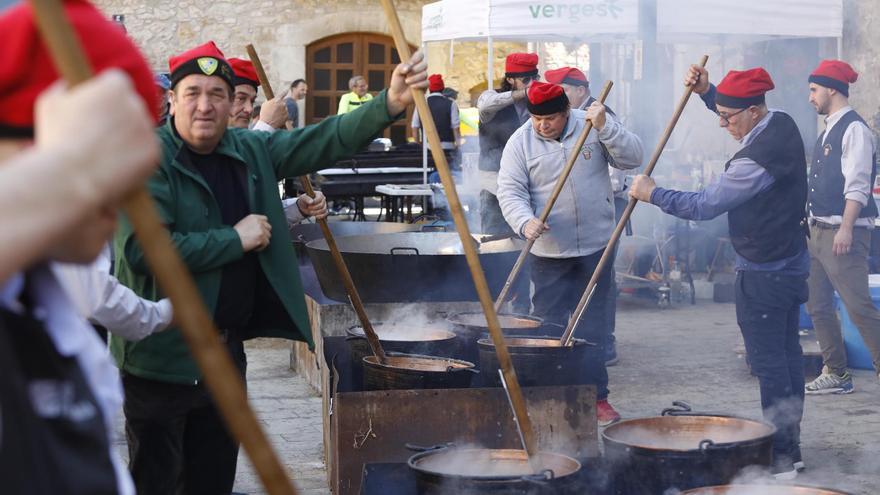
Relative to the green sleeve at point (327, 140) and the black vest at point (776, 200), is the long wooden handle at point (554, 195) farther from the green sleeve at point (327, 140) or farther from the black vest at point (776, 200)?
the green sleeve at point (327, 140)

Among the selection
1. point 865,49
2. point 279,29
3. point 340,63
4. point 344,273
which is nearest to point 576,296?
point 344,273

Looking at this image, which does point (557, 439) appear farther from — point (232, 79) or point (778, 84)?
point (778, 84)

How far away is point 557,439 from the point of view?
16.7 ft

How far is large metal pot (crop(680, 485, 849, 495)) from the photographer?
3.53 m

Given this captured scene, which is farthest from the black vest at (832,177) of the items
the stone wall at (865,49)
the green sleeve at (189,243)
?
the green sleeve at (189,243)

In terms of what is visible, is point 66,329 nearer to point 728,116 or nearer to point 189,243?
point 189,243

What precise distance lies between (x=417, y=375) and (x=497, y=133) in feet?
16.4

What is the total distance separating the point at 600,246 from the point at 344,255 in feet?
4.84

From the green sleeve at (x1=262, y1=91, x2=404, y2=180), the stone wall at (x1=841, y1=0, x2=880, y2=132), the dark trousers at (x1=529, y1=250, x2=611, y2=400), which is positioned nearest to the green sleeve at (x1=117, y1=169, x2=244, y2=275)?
the green sleeve at (x1=262, y1=91, x2=404, y2=180)

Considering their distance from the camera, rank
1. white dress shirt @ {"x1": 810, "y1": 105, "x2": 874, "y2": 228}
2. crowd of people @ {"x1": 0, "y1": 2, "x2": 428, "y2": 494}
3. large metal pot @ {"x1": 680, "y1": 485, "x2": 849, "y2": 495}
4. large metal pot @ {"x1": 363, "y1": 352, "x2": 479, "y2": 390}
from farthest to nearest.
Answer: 1. white dress shirt @ {"x1": 810, "y1": 105, "x2": 874, "y2": 228}
2. large metal pot @ {"x1": 363, "y1": 352, "x2": 479, "y2": 390}
3. large metal pot @ {"x1": 680, "y1": 485, "x2": 849, "y2": 495}
4. crowd of people @ {"x1": 0, "y1": 2, "x2": 428, "y2": 494}

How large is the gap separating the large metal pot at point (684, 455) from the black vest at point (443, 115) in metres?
11.0

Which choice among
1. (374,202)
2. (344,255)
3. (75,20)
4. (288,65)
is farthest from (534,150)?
(288,65)

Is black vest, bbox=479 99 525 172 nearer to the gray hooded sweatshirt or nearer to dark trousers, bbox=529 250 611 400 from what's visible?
the gray hooded sweatshirt

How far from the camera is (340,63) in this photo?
2341 cm
